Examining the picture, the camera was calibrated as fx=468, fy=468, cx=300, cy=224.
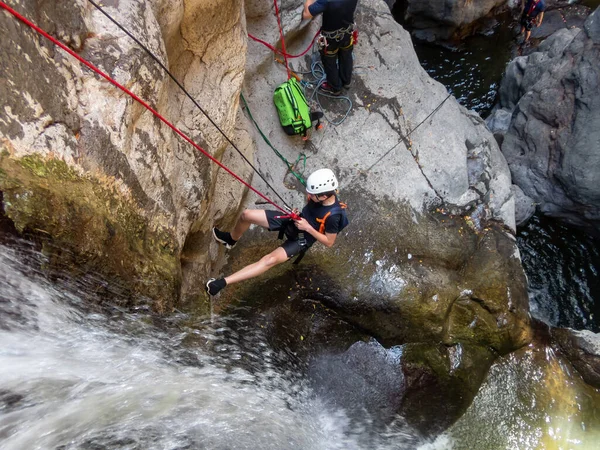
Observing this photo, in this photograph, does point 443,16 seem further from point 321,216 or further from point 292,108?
point 321,216

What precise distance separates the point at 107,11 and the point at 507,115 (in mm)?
9131

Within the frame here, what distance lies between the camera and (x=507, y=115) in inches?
406

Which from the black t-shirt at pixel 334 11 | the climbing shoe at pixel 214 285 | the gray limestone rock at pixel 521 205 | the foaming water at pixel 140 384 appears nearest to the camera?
the foaming water at pixel 140 384

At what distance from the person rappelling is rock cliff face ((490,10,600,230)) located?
559 cm

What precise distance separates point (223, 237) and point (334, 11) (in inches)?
129

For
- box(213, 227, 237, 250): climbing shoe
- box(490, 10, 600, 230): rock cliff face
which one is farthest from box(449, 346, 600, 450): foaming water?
box(490, 10, 600, 230): rock cliff face

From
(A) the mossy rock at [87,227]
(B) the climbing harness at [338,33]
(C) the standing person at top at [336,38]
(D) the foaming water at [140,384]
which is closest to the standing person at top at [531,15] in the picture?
(C) the standing person at top at [336,38]

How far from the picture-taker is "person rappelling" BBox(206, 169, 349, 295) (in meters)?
4.67

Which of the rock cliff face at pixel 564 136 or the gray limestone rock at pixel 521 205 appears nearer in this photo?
the rock cliff face at pixel 564 136

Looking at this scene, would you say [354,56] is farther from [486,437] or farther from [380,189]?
[486,437]

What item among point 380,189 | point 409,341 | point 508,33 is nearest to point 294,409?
point 409,341

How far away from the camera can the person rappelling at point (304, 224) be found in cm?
467

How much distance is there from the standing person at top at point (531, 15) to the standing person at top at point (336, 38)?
777cm

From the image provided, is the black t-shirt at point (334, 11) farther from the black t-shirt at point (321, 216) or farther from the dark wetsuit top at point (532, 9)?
the dark wetsuit top at point (532, 9)
